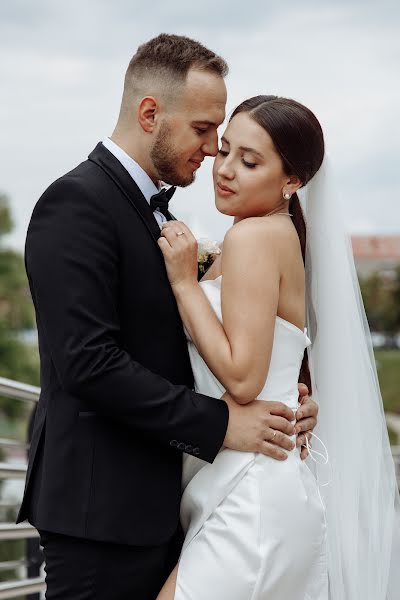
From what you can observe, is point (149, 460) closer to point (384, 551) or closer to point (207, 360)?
point (207, 360)

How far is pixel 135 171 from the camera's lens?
9.86ft

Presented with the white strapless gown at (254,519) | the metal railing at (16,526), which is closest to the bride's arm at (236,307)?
the white strapless gown at (254,519)

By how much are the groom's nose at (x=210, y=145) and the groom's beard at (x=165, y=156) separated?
88 mm

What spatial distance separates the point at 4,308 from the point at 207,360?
116 feet

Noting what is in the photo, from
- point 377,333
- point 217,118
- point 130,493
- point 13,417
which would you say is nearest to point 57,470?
point 130,493

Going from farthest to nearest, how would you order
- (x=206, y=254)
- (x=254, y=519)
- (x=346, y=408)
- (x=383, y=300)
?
(x=383, y=300)
(x=346, y=408)
(x=206, y=254)
(x=254, y=519)

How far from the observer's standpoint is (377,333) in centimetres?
7638

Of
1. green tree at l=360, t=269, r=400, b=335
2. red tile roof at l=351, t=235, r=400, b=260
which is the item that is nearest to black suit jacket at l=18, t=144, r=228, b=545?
green tree at l=360, t=269, r=400, b=335

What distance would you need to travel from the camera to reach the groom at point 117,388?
106 inches

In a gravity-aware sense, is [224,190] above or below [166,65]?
below

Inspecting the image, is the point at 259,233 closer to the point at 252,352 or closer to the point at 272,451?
the point at 252,352

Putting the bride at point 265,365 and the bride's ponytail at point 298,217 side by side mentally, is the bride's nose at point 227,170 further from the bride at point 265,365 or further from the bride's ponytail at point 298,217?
the bride's ponytail at point 298,217

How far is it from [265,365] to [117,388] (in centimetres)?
45

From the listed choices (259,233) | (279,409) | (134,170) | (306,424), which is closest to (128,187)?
(134,170)
